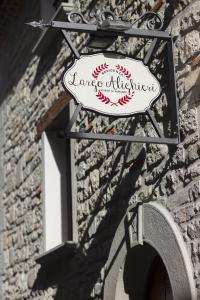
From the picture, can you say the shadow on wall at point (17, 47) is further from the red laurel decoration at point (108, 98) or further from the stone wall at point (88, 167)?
the red laurel decoration at point (108, 98)

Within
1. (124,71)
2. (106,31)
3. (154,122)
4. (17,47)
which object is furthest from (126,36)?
(17,47)

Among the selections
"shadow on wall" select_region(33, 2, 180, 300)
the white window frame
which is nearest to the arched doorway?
"shadow on wall" select_region(33, 2, 180, 300)

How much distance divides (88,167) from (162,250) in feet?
6.04

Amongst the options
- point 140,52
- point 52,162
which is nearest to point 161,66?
point 140,52

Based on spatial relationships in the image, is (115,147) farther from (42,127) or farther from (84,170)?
(42,127)

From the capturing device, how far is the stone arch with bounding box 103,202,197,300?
461 centimetres

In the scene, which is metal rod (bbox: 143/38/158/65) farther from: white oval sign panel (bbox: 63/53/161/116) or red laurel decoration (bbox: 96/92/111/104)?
red laurel decoration (bbox: 96/92/111/104)

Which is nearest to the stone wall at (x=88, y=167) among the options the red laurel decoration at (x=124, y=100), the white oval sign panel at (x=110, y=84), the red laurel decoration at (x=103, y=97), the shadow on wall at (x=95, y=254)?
the shadow on wall at (x=95, y=254)

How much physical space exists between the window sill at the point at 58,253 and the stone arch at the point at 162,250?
1.01 meters

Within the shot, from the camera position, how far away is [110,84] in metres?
4.84

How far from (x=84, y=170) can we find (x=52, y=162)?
4.08 ft

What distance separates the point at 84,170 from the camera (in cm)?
672

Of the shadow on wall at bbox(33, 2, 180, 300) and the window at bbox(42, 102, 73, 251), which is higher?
the window at bbox(42, 102, 73, 251)

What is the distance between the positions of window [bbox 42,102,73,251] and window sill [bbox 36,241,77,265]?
0.22 metres
